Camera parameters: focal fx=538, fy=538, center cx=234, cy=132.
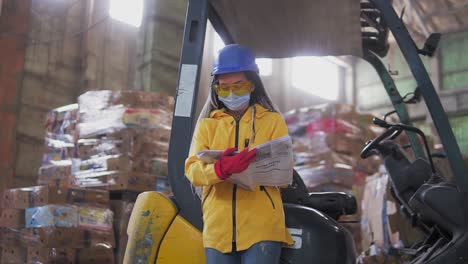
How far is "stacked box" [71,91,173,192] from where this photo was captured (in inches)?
193

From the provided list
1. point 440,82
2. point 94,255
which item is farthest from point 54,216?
point 440,82

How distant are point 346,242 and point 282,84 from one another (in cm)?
1186

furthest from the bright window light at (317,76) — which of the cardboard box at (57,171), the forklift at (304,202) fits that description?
the forklift at (304,202)

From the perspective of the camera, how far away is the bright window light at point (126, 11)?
11195 mm

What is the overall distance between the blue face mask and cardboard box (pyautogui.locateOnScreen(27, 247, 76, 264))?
2.67m

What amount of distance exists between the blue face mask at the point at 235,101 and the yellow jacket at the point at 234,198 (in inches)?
1.7

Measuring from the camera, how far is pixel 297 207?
2.36 metres

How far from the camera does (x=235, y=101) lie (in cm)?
216

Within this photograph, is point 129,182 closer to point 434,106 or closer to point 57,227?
point 57,227

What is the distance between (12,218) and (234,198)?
3.30 meters

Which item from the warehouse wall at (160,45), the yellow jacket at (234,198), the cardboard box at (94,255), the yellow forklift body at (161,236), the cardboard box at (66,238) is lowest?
the cardboard box at (94,255)

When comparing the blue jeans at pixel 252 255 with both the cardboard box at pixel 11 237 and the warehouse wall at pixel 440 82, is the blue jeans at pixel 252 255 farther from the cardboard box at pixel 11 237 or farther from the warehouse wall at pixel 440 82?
the cardboard box at pixel 11 237

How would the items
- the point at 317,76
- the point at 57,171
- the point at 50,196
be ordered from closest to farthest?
the point at 50,196
the point at 57,171
the point at 317,76

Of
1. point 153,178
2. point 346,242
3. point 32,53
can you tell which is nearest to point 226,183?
point 346,242
